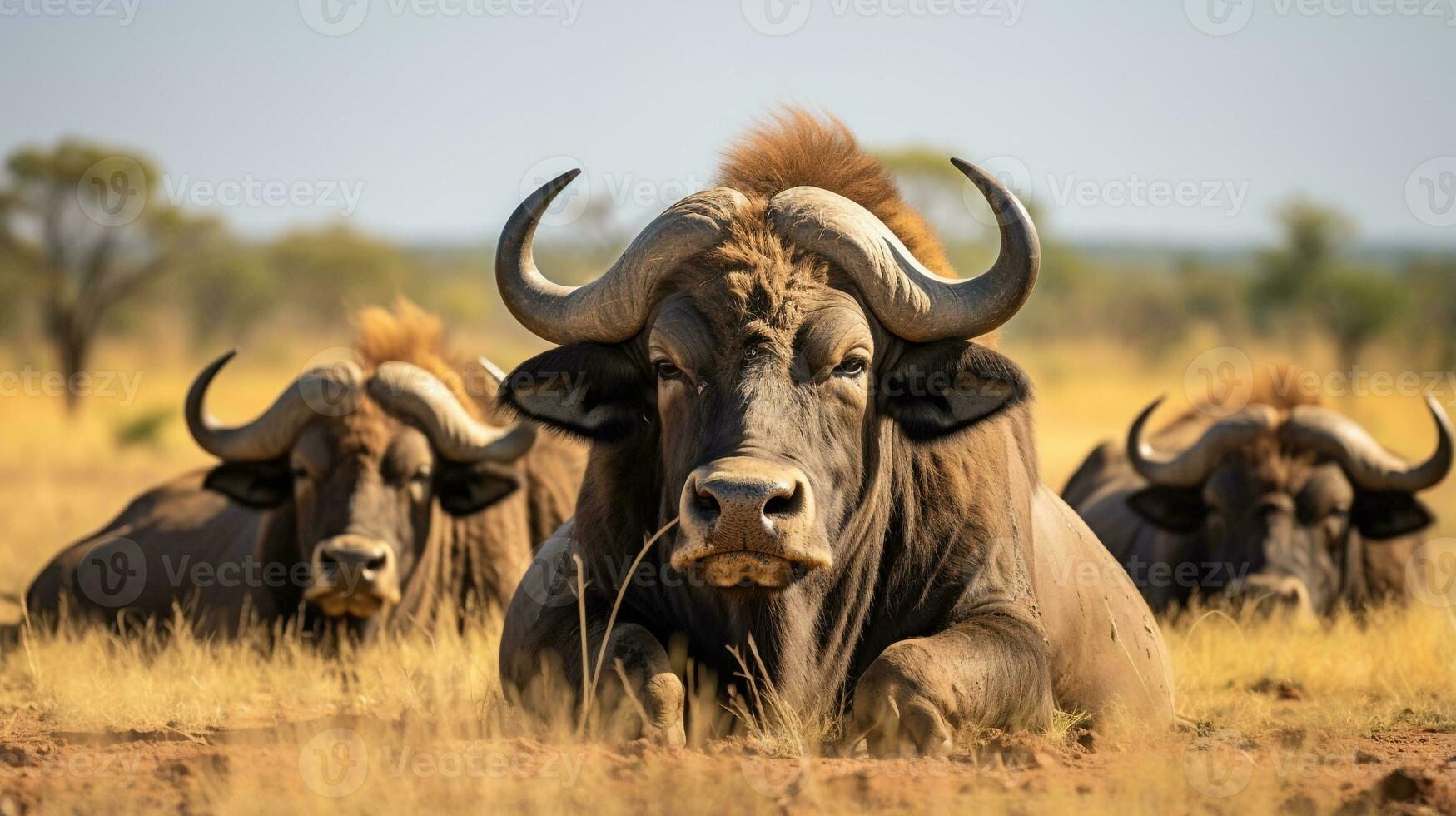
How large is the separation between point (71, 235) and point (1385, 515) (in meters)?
35.1

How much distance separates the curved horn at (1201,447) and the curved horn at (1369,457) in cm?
22

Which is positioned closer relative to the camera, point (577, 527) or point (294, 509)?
point (577, 527)

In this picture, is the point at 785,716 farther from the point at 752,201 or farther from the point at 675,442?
the point at 752,201

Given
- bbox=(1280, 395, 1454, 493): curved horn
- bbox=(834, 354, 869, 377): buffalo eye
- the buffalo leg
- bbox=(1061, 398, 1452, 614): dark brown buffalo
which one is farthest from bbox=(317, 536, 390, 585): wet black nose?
bbox=(1280, 395, 1454, 493): curved horn

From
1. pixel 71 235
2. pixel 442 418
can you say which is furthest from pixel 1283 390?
pixel 71 235

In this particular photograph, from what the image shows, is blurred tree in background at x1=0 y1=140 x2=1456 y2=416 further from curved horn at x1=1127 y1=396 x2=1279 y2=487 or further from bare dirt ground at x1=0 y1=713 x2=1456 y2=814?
bare dirt ground at x1=0 y1=713 x2=1456 y2=814

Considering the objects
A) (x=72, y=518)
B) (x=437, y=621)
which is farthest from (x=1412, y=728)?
(x=72, y=518)

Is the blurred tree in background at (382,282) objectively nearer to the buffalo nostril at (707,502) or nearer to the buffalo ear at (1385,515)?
the buffalo ear at (1385,515)

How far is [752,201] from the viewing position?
20.9 ft

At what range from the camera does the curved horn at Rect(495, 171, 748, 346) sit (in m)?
6.20

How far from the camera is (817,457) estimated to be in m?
5.71

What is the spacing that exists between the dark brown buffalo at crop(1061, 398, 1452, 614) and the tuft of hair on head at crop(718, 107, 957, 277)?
475 cm

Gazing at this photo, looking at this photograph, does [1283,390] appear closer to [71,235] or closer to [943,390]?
[943,390]

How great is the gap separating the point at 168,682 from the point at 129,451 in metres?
14.8
